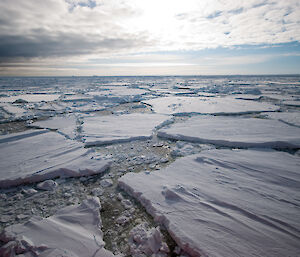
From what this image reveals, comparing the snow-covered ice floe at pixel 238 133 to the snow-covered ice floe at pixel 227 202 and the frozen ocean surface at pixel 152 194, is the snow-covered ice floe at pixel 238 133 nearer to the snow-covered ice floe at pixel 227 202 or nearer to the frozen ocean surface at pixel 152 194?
the frozen ocean surface at pixel 152 194

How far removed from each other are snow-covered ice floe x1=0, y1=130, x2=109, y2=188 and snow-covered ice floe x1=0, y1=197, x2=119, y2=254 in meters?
0.80

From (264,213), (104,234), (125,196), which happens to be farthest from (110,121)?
(264,213)

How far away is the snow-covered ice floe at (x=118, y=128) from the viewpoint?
364 cm

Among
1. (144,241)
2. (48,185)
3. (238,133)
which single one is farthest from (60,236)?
(238,133)

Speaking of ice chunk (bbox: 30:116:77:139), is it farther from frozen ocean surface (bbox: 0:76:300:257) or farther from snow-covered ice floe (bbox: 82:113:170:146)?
snow-covered ice floe (bbox: 82:113:170:146)

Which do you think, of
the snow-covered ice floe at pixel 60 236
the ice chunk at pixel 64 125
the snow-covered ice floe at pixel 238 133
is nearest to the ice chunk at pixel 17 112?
the ice chunk at pixel 64 125

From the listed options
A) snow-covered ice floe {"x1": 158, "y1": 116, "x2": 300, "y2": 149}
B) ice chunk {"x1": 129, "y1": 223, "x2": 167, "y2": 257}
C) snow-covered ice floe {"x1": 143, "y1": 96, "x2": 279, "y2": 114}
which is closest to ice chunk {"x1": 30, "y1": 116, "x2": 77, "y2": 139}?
snow-covered ice floe {"x1": 158, "y1": 116, "x2": 300, "y2": 149}

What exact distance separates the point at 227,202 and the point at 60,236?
1.59 m

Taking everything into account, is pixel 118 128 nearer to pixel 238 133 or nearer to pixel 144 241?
pixel 238 133

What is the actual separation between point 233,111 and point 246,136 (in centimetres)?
293

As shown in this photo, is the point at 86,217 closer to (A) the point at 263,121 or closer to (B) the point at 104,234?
(B) the point at 104,234

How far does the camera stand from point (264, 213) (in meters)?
1.59

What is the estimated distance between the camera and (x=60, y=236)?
142 centimetres

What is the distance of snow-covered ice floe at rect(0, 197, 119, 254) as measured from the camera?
1274 millimetres
